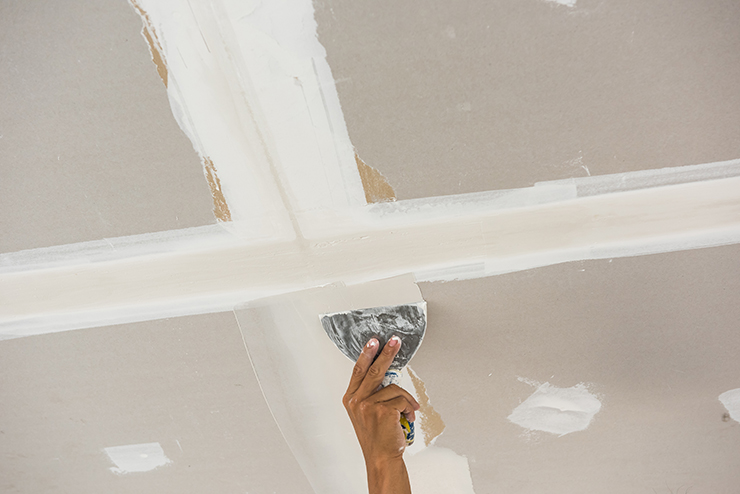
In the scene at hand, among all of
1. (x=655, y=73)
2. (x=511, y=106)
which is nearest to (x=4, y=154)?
(x=511, y=106)

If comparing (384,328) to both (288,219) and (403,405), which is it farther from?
(288,219)

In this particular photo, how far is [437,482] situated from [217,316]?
2.94 feet

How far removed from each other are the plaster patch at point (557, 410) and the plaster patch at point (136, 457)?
113cm

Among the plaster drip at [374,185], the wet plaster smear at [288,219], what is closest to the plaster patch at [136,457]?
the wet plaster smear at [288,219]

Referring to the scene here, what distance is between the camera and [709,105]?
753mm

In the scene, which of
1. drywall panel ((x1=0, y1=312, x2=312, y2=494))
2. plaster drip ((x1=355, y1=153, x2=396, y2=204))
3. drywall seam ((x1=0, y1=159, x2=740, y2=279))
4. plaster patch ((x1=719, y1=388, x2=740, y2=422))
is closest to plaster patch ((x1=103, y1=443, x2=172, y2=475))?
drywall panel ((x1=0, y1=312, x2=312, y2=494))

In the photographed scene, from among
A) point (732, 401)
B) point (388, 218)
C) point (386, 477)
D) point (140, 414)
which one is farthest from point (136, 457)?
point (732, 401)

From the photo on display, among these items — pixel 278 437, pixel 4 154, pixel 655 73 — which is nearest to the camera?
pixel 655 73

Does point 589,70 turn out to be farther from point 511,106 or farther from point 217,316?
point 217,316

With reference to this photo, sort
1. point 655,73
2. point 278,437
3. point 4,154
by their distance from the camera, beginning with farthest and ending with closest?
point 278,437 < point 4,154 < point 655,73

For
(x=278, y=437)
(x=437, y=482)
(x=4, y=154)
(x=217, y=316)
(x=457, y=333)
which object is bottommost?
(x=437, y=482)

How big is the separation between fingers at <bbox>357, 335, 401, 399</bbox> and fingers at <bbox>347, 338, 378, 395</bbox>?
0.03ft

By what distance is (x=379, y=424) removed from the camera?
82cm

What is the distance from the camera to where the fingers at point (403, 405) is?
839 millimetres
